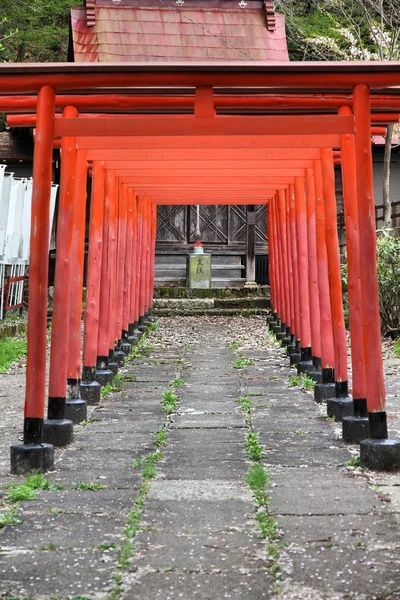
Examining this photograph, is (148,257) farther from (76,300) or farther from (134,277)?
(76,300)

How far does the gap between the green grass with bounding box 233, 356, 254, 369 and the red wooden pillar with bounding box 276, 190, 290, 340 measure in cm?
178

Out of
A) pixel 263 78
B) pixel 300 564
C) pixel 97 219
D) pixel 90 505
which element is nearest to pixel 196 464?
pixel 90 505

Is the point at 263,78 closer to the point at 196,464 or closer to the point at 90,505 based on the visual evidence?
the point at 196,464

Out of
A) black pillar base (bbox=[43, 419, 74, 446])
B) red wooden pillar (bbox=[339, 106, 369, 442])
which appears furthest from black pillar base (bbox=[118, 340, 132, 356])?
red wooden pillar (bbox=[339, 106, 369, 442])

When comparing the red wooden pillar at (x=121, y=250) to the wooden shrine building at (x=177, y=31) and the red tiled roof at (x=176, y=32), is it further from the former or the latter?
the red tiled roof at (x=176, y=32)

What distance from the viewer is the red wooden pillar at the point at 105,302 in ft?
28.4

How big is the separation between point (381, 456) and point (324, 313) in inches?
107

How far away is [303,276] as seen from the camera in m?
9.73

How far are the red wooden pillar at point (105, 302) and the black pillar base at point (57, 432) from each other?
2.73 m

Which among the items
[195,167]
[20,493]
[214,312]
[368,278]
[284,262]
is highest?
[195,167]

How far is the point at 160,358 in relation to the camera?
1139cm

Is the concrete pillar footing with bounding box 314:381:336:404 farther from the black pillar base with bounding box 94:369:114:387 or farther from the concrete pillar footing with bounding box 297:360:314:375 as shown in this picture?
the black pillar base with bounding box 94:369:114:387

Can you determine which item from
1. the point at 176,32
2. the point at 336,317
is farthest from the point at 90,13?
the point at 336,317

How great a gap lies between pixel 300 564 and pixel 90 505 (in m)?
1.29
